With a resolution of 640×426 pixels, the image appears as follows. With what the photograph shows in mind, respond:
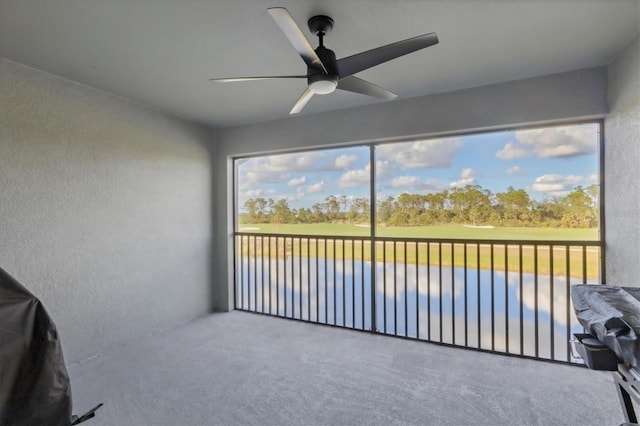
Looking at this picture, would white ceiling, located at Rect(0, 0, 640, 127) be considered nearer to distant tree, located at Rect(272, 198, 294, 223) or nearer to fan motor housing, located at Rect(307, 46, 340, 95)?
fan motor housing, located at Rect(307, 46, 340, 95)

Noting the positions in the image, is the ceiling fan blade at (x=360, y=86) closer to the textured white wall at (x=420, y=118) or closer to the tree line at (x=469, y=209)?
the textured white wall at (x=420, y=118)

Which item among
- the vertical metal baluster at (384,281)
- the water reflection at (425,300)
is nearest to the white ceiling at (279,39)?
the vertical metal baluster at (384,281)

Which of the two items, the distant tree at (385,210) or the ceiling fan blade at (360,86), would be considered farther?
the distant tree at (385,210)

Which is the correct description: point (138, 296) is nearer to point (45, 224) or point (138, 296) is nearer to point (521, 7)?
point (45, 224)

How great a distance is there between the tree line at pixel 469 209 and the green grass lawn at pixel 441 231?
0.17 feet

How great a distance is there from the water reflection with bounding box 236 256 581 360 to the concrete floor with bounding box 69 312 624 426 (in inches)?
10.9

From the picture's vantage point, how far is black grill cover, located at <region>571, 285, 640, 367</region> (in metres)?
1.10

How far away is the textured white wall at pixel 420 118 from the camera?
2408 mm

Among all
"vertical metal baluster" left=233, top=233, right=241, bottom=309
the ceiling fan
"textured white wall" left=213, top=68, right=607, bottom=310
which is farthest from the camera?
"vertical metal baluster" left=233, top=233, right=241, bottom=309

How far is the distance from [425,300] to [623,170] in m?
1.91

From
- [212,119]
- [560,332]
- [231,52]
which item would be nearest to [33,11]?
→ [231,52]

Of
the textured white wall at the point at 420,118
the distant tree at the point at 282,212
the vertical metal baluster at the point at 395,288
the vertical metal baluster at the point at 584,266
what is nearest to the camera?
the textured white wall at the point at 420,118

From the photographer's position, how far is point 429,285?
3117 mm

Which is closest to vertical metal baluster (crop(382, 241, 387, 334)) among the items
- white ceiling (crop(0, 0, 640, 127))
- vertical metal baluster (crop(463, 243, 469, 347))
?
vertical metal baluster (crop(463, 243, 469, 347))
